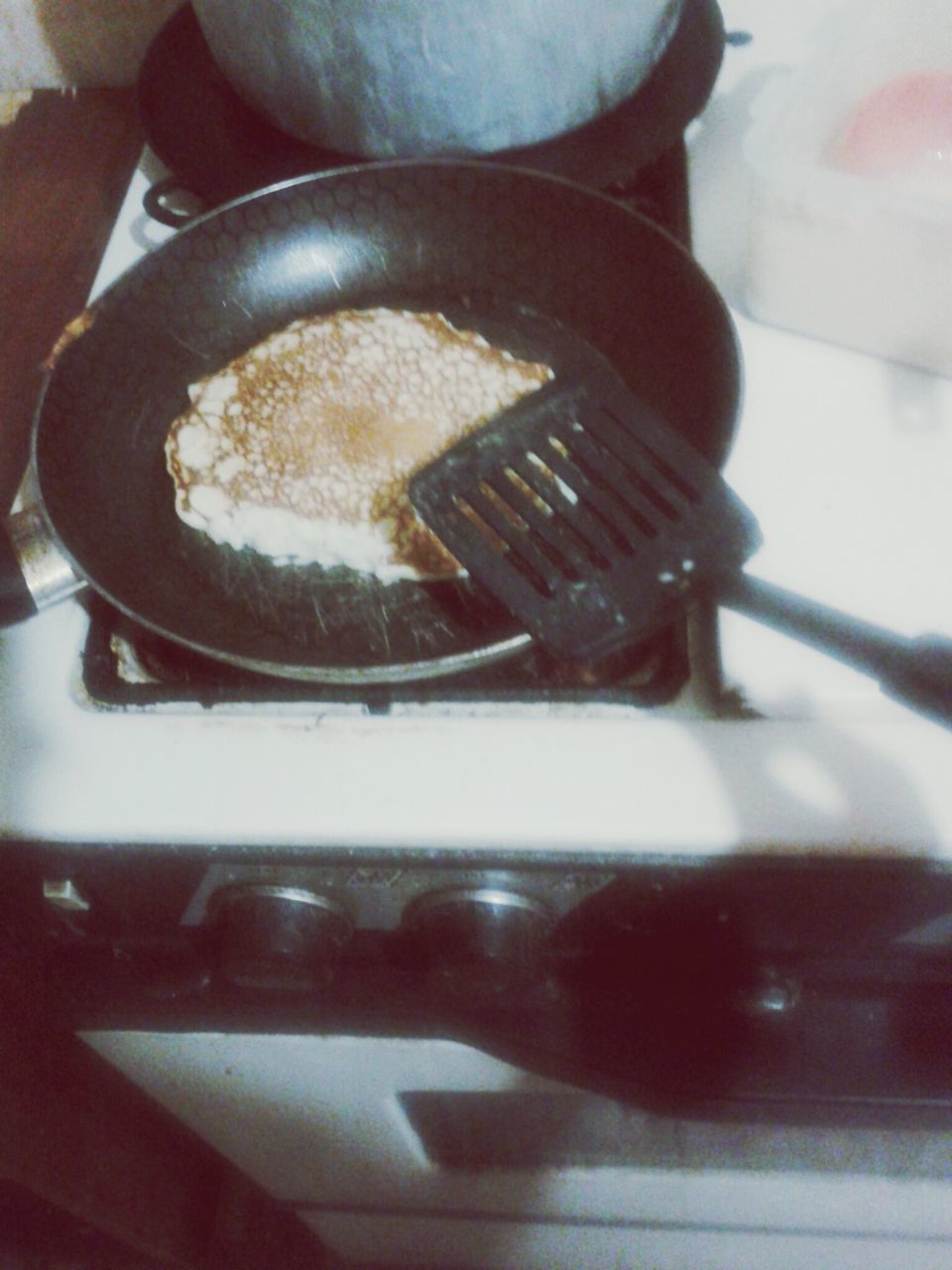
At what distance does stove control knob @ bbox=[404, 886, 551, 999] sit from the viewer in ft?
1.40

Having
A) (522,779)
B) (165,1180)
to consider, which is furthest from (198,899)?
(165,1180)

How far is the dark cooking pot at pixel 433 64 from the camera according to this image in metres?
0.48

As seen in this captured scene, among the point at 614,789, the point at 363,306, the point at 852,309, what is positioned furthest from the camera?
the point at 363,306

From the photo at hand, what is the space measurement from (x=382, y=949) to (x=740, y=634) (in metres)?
0.24

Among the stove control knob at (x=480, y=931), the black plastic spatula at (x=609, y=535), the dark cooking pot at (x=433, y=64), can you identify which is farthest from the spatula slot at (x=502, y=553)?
the dark cooking pot at (x=433, y=64)

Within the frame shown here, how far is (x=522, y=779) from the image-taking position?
0.41 m

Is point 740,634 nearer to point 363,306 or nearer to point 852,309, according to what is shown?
point 852,309

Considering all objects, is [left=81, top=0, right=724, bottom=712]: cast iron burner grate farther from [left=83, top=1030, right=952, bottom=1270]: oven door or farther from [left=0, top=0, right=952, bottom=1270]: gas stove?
[left=83, top=1030, right=952, bottom=1270]: oven door

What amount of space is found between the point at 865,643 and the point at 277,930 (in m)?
0.28

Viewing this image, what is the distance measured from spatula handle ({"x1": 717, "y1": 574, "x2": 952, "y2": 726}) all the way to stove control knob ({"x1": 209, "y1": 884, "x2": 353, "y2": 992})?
0.76 ft

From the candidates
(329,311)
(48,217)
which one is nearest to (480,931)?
(329,311)

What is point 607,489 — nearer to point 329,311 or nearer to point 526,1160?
point 329,311

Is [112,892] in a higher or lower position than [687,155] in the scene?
lower

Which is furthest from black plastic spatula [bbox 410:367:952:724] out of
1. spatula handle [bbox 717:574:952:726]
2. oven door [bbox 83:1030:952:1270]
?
oven door [bbox 83:1030:952:1270]
